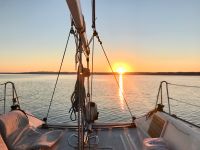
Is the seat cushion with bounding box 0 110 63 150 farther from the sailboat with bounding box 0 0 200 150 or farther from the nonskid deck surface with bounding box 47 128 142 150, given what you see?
the nonskid deck surface with bounding box 47 128 142 150

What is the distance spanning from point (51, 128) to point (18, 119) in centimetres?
153

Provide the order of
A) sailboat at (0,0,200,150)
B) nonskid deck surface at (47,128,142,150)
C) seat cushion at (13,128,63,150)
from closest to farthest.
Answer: sailboat at (0,0,200,150) → seat cushion at (13,128,63,150) → nonskid deck surface at (47,128,142,150)

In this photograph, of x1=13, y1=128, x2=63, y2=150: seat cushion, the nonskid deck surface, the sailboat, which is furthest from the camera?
the nonskid deck surface

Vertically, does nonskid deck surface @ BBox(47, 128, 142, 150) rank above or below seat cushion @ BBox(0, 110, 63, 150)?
below

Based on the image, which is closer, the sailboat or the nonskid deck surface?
the sailboat

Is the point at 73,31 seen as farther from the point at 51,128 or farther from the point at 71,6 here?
the point at 51,128

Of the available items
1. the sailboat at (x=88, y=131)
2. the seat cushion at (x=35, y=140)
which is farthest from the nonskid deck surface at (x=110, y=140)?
the seat cushion at (x=35, y=140)

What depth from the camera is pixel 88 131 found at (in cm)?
688

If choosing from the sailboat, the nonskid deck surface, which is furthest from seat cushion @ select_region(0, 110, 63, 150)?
the nonskid deck surface

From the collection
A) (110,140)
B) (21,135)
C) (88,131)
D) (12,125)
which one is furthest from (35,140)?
(110,140)

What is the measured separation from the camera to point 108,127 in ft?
27.2

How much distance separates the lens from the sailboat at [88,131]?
4.54 metres

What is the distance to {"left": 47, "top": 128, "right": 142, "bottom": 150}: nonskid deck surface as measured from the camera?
21.5 ft

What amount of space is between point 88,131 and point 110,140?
0.67 meters
